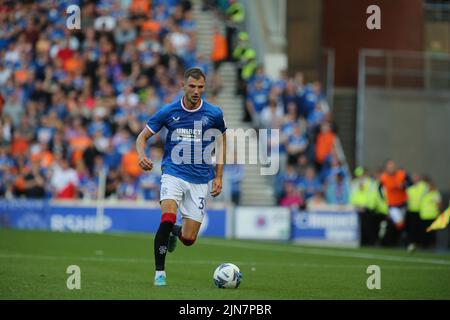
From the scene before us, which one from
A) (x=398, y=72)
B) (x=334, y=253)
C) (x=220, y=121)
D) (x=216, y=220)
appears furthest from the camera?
(x=398, y=72)

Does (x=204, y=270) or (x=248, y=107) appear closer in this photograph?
(x=204, y=270)

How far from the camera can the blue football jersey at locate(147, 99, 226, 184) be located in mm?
13656

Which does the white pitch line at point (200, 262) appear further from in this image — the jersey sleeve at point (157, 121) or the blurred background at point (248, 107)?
the blurred background at point (248, 107)

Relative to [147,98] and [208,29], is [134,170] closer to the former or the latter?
[147,98]

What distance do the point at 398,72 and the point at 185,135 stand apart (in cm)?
2027

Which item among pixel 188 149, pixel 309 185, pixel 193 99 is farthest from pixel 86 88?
pixel 193 99

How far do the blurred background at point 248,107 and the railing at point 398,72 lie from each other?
0.14ft

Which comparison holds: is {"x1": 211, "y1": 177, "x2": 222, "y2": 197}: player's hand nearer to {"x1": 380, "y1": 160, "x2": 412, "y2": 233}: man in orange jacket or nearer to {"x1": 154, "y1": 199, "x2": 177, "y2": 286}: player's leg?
{"x1": 154, "y1": 199, "x2": 177, "y2": 286}: player's leg

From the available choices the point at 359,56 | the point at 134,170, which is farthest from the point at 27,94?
the point at 359,56

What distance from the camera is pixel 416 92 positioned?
33.5 metres

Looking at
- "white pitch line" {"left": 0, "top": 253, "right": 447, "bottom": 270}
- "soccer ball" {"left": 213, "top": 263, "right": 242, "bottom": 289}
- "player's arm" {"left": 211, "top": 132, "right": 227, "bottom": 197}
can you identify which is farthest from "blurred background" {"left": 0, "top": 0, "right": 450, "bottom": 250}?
"soccer ball" {"left": 213, "top": 263, "right": 242, "bottom": 289}

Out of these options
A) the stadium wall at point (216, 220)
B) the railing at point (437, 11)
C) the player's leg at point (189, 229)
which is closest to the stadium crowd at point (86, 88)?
the stadium wall at point (216, 220)

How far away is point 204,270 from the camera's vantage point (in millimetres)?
16359

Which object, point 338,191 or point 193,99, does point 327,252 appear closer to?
point 338,191
